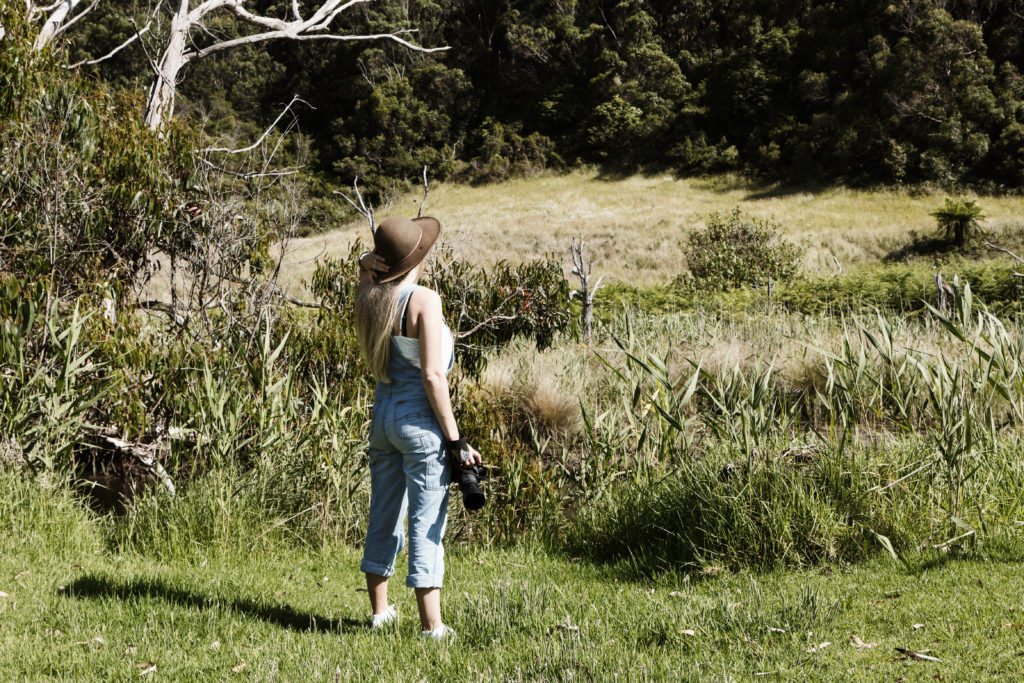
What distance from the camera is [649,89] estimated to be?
54.1 m

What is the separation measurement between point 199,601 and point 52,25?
8164mm

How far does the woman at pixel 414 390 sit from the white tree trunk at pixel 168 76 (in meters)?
6.89

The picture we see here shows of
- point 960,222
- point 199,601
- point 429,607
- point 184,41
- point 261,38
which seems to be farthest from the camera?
point 960,222

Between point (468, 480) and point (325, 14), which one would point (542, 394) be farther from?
point (325, 14)

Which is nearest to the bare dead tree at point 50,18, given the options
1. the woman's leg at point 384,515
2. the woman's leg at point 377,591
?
the woman's leg at point 384,515

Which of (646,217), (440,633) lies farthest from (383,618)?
(646,217)

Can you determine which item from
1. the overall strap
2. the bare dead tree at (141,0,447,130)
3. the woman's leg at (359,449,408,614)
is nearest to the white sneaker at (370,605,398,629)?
the woman's leg at (359,449,408,614)

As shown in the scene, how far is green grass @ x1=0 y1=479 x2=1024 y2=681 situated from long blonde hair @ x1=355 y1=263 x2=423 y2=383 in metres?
1.05

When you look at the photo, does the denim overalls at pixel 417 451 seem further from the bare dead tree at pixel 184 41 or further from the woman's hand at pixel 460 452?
the bare dead tree at pixel 184 41

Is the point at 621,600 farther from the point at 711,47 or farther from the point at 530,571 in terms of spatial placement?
the point at 711,47

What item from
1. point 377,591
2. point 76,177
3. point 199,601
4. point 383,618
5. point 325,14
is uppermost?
point 325,14

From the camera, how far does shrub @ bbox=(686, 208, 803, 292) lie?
20.9m

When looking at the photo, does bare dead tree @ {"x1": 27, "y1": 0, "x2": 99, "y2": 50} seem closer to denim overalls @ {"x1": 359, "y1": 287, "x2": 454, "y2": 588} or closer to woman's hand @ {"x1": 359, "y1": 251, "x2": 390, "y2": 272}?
woman's hand @ {"x1": 359, "y1": 251, "x2": 390, "y2": 272}

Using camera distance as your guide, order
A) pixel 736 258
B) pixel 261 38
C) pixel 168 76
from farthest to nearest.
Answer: pixel 736 258 → pixel 261 38 → pixel 168 76
